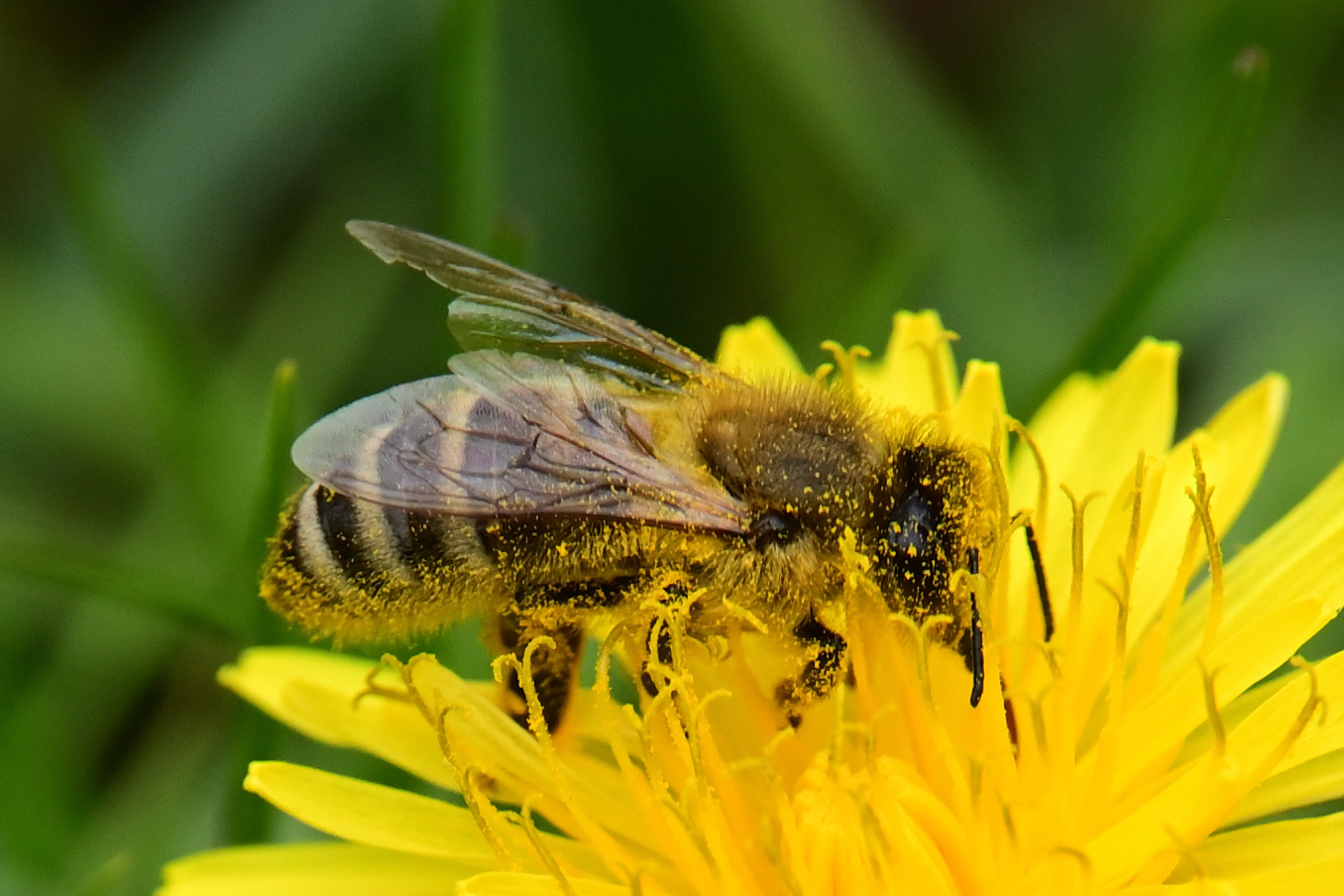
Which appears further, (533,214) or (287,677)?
(533,214)

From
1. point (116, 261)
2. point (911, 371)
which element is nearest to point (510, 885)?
point (911, 371)

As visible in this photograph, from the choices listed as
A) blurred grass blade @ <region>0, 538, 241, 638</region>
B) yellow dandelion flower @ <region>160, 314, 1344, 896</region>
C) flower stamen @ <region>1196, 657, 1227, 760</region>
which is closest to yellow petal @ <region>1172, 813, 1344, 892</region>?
yellow dandelion flower @ <region>160, 314, 1344, 896</region>

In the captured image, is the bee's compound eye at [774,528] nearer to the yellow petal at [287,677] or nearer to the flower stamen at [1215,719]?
the flower stamen at [1215,719]

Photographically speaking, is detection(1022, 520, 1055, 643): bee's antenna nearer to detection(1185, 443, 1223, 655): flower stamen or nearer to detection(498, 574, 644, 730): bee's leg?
detection(1185, 443, 1223, 655): flower stamen

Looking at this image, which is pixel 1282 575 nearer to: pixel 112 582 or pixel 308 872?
pixel 308 872

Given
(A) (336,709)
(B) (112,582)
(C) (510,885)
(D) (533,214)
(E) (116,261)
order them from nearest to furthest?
1. (C) (510,885)
2. (A) (336,709)
3. (B) (112,582)
4. (E) (116,261)
5. (D) (533,214)

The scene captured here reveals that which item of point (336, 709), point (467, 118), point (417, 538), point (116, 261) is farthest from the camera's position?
point (116, 261)
